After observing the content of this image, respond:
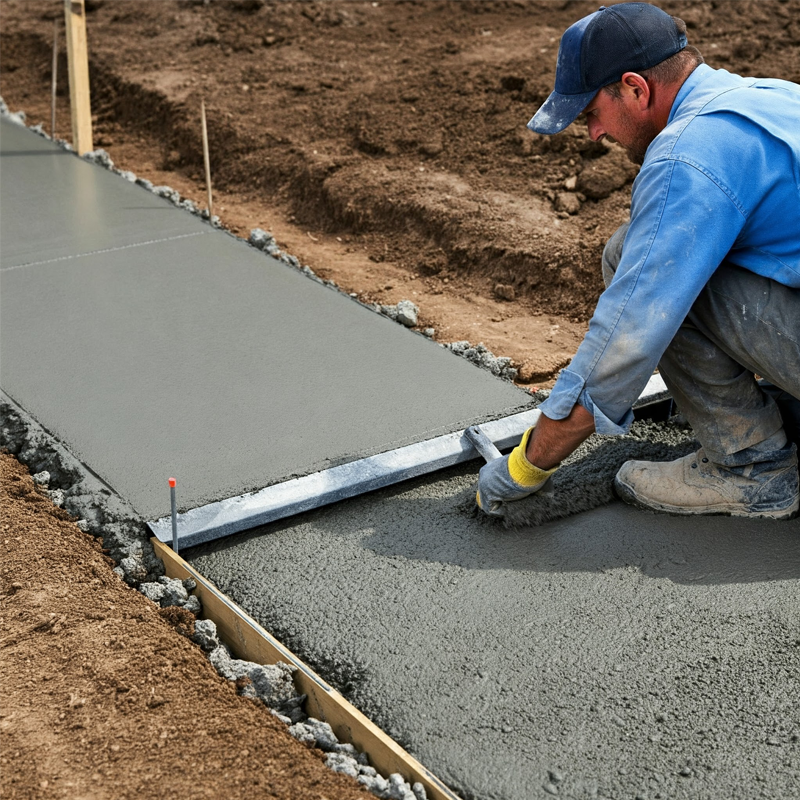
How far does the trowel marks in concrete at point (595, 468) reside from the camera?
10.0 ft

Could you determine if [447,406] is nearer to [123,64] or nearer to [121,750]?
[121,750]

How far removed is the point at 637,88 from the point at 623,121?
0.10 m

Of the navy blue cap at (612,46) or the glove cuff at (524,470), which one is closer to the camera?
the navy blue cap at (612,46)

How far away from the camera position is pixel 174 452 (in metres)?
3.29

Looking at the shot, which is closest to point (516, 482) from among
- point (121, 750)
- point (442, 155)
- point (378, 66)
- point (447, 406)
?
point (447, 406)

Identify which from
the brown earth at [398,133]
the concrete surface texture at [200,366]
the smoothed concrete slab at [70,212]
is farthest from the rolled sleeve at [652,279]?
the smoothed concrete slab at [70,212]

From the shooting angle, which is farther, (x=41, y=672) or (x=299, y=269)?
(x=299, y=269)

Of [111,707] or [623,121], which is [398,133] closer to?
[623,121]

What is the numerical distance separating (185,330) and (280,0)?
5669 millimetres

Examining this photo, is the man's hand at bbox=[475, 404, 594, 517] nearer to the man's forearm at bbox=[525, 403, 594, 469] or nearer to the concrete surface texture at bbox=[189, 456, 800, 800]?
the man's forearm at bbox=[525, 403, 594, 469]

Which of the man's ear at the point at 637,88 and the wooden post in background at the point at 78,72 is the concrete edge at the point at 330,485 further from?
the wooden post in background at the point at 78,72

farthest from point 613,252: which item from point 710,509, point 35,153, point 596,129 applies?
point 35,153

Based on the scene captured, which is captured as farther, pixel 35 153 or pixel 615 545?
pixel 35 153

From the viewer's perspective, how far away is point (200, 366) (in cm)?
381
